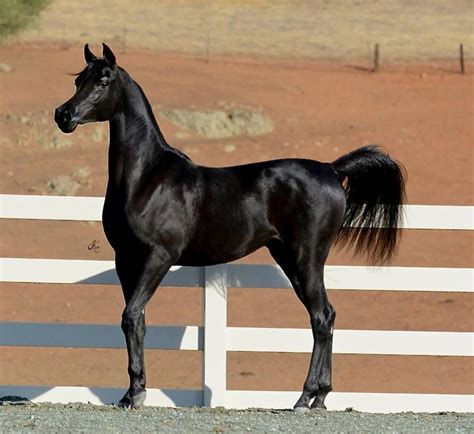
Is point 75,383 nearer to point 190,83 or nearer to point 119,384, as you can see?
point 119,384

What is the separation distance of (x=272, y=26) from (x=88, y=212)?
4108cm

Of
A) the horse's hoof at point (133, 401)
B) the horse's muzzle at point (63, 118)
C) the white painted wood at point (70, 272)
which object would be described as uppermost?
the horse's muzzle at point (63, 118)

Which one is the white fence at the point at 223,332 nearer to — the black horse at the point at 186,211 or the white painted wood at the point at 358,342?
the white painted wood at the point at 358,342

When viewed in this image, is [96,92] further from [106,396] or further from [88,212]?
[106,396]

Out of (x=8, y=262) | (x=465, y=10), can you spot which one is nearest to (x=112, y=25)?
(x=465, y=10)

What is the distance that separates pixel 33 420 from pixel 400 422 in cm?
217

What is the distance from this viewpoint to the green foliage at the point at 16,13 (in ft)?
102

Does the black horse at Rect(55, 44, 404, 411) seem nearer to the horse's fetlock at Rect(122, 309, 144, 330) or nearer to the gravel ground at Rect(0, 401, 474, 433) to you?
the horse's fetlock at Rect(122, 309, 144, 330)

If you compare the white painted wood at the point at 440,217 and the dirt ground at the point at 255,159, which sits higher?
the white painted wood at the point at 440,217

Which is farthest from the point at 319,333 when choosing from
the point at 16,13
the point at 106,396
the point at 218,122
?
the point at 218,122

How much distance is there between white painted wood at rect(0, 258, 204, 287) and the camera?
380 inches

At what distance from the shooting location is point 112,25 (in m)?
48.2

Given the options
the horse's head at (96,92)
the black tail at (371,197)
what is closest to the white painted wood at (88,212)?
the black tail at (371,197)

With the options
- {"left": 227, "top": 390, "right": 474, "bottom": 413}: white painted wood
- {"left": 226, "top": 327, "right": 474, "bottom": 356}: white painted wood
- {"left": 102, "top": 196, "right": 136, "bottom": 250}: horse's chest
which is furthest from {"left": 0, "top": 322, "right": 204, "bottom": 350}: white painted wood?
{"left": 102, "top": 196, "right": 136, "bottom": 250}: horse's chest
